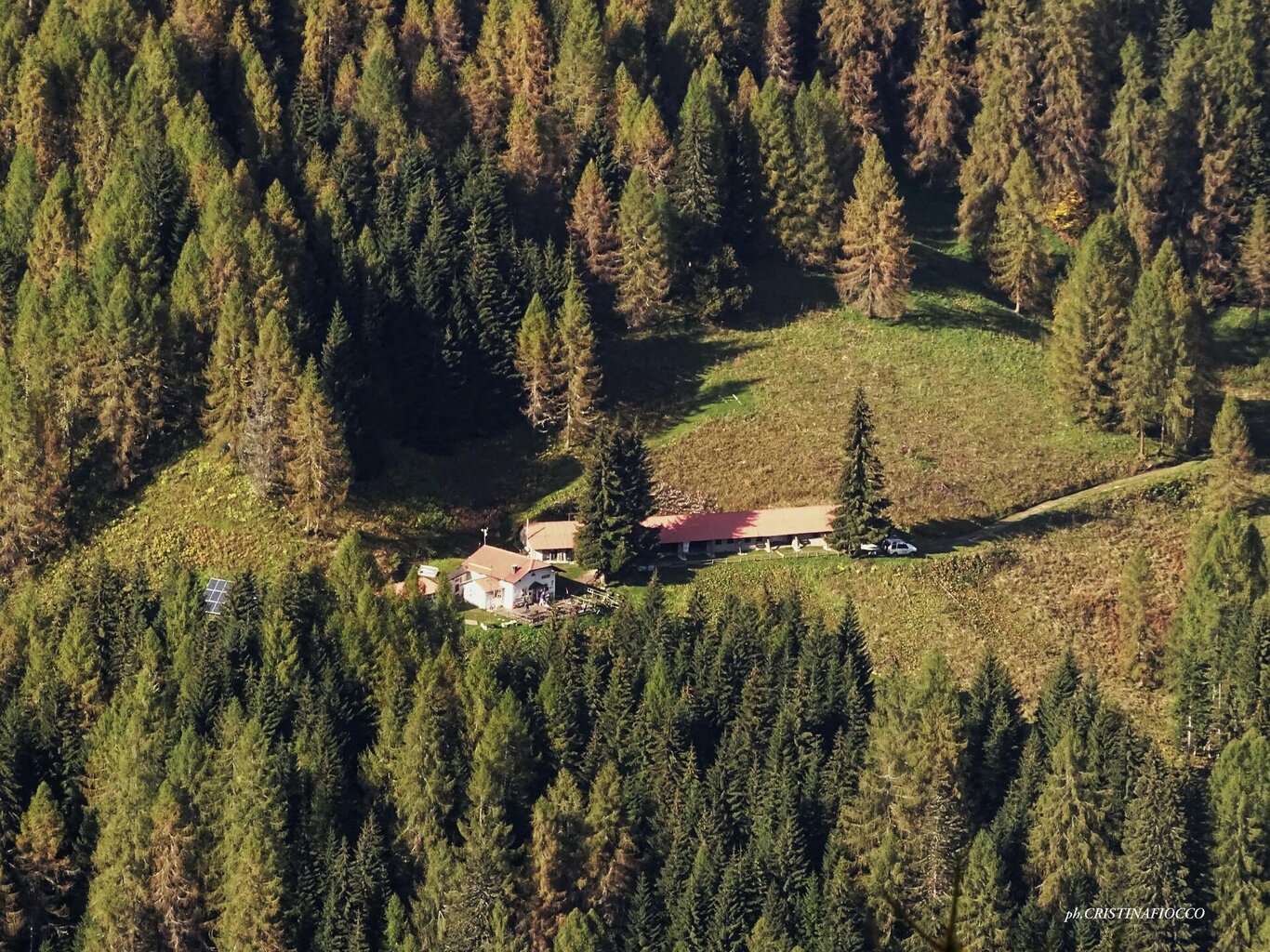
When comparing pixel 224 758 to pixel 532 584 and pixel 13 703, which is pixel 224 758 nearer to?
pixel 13 703

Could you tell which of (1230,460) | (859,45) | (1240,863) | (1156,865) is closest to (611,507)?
(1156,865)

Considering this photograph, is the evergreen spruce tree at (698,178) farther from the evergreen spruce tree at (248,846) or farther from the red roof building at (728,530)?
the evergreen spruce tree at (248,846)

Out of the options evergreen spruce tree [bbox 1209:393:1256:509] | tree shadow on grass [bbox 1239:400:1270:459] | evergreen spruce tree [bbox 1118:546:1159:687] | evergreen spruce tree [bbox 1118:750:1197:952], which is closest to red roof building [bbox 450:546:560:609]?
evergreen spruce tree [bbox 1118:546:1159:687]

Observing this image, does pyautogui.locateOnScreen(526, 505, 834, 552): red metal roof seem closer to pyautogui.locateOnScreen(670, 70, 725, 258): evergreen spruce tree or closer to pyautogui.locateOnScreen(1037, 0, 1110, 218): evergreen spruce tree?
pyautogui.locateOnScreen(670, 70, 725, 258): evergreen spruce tree

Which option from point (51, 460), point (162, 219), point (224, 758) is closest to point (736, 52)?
point (162, 219)

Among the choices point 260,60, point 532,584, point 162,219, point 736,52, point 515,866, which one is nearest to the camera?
point 515,866

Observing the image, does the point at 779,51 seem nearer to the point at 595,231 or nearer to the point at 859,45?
the point at 859,45

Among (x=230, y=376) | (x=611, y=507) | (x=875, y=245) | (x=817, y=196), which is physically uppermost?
(x=817, y=196)

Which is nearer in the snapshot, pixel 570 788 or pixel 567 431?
pixel 570 788
